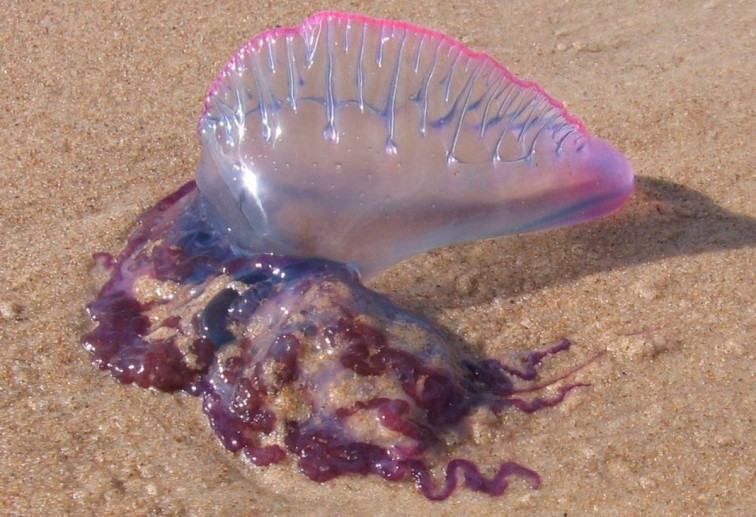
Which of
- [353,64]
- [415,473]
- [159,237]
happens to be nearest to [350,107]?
[353,64]

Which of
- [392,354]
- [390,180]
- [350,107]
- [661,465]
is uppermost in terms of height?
[350,107]

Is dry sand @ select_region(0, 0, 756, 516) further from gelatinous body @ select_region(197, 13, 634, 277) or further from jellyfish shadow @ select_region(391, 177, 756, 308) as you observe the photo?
gelatinous body @ select_region(197, 13, 634, 277)

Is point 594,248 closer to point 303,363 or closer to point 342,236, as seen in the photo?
point 342,236

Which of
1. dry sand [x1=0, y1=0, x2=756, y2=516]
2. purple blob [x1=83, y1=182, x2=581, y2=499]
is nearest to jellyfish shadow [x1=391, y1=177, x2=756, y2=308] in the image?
dry sand [x1=0, y1=0, x2=756, y2=516]

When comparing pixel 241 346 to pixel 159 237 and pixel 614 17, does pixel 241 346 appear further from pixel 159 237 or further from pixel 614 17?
pixel 614 17

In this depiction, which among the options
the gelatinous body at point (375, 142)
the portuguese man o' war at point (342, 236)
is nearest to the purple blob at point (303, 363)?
the portuguese man o' war at point (342, 236)

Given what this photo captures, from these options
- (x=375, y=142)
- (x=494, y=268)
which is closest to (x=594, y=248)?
(x=494, y=268)
